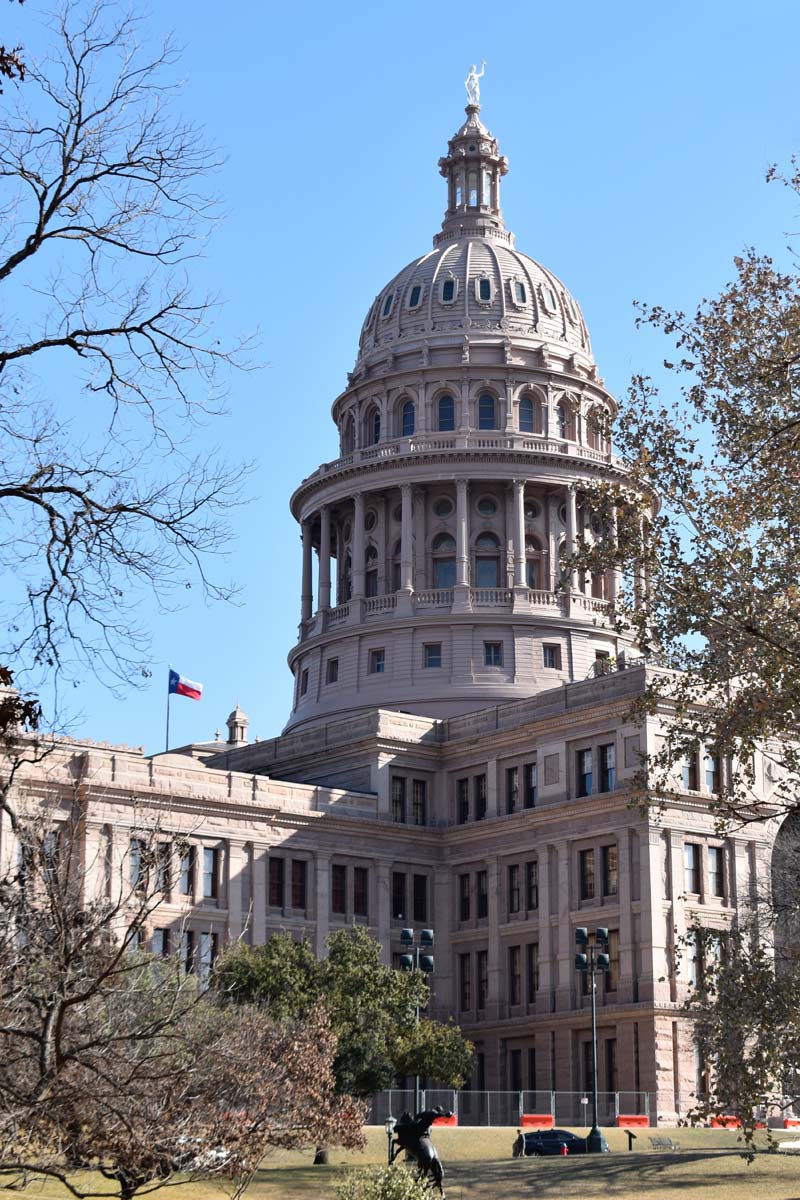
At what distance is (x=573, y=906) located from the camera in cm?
8931

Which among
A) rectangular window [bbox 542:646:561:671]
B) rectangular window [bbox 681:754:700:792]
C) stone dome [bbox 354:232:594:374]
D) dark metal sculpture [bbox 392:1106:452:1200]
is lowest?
dark metal sculpture [bbox 392:1106:452:1200]

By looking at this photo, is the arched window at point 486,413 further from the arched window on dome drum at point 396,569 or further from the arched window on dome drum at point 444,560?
the arched window on dome drum at point 396,569

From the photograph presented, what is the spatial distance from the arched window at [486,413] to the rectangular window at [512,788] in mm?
31039

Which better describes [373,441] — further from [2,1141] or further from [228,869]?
[2,1141]

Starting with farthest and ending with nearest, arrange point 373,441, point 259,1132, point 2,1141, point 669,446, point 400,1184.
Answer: point 373,441
point 669,446
point 400,1184
point 259,1132
point 2,1141

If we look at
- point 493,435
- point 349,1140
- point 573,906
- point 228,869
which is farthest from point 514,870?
point 349,1140

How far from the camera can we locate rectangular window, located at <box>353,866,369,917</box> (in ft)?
314

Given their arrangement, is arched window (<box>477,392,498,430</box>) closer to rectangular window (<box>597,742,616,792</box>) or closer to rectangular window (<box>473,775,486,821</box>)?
rectangular window (<box>473,775,486,821</box>)

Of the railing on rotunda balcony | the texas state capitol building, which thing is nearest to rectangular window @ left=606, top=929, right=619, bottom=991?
the texas state capitol building

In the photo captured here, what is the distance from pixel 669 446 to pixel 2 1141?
72.5 ft

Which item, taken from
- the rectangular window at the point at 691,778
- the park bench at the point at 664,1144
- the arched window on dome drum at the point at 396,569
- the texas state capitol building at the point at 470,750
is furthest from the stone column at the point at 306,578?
the park bench at the point at 664,1144

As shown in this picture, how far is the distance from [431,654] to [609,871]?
90.5ft

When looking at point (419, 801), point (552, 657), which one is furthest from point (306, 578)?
point (419, 801)

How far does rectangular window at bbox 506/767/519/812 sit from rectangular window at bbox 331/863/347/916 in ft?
29.6
